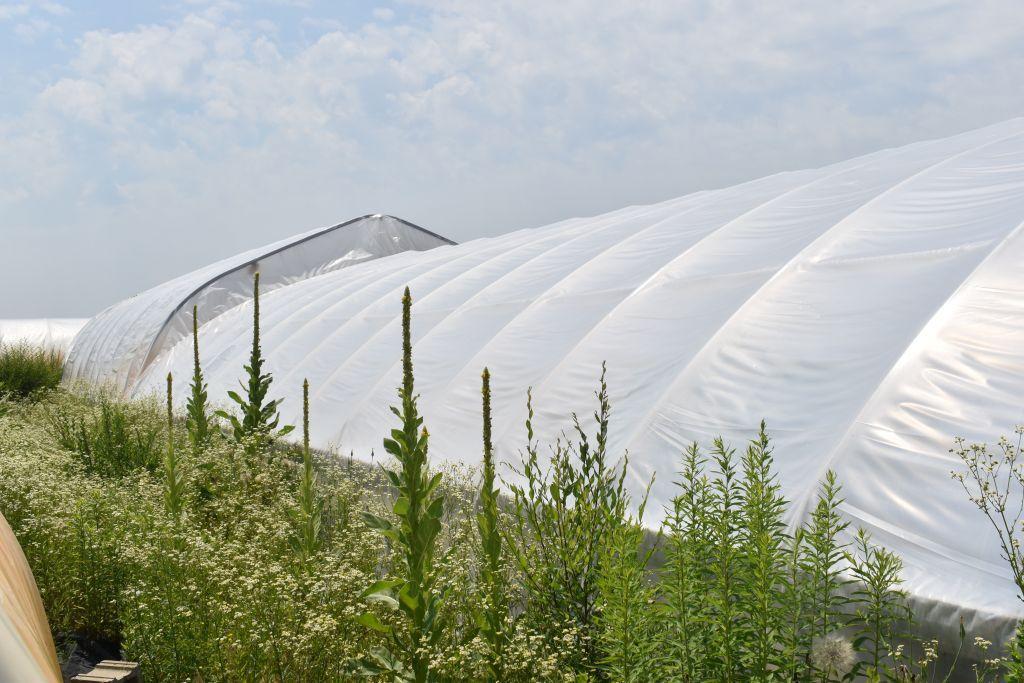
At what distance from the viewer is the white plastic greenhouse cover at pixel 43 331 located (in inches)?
1125

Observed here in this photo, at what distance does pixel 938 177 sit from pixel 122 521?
702cm

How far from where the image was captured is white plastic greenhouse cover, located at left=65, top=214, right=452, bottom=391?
18234mm

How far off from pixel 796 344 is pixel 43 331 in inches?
1227

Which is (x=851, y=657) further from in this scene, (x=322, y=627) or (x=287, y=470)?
(x=287, y=470)

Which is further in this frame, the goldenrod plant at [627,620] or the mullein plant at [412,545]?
the mullein plant at [412,545]

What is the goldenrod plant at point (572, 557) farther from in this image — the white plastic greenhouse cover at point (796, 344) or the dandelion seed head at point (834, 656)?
the dandelion seed head at point (834, 656)

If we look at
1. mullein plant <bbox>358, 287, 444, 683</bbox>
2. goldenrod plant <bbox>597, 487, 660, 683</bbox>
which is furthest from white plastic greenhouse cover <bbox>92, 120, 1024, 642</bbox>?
mullein plant <bbox>358, 287, 444, 683</bbox>

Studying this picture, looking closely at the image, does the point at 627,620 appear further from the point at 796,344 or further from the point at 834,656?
the point at 796,344

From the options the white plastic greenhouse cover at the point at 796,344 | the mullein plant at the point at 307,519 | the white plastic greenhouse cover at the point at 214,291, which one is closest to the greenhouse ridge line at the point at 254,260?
the white plastic greenhouse cover at the point at 214,291

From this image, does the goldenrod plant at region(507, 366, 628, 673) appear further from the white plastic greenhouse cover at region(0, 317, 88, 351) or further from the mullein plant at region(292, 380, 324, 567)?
the white plastic greenhouse cover at region(0, 317, 88, 351)

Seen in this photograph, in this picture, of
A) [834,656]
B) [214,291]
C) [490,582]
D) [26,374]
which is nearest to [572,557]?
[490,582]

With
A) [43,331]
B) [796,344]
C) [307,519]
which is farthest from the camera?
[43,331]

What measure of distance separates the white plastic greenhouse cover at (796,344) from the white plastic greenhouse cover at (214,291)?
975 cm

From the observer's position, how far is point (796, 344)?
15.9 ft
